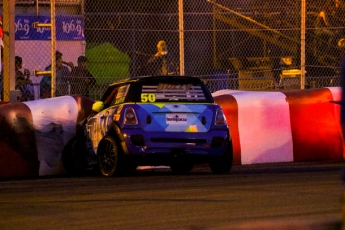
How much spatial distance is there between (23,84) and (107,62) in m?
2.34

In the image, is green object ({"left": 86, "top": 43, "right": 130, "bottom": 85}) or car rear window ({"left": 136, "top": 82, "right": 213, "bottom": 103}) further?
green object ({"left": 86, "top": 43, "right": 130, "bottom": 85})

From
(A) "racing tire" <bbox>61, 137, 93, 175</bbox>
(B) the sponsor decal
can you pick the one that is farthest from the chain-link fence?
(B) the sponsor decal

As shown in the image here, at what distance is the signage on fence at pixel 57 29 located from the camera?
19.2 m

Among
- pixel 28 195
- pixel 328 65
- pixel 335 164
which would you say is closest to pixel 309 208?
pixel 28 195

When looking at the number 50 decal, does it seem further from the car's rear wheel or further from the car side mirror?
the car side mirror

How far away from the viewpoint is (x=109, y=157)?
1366 centimetres

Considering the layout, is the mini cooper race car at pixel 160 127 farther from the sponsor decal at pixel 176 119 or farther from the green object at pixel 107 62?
the green object at pixel 107 62

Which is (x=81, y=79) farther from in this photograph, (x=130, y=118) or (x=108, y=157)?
(x=130, y=118)

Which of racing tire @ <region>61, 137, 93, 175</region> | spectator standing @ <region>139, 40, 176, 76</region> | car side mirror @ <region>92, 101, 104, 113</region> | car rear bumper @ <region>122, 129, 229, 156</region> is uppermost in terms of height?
spectator standing @ <region>139, 40, 176, 76</region>

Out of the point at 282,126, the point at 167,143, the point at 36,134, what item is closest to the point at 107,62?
the point at 282,126

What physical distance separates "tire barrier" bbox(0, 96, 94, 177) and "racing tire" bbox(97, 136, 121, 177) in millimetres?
1234

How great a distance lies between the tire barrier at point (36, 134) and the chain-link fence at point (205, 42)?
295 cm

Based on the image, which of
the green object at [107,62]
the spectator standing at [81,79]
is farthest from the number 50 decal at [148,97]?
the green object at [107,62]

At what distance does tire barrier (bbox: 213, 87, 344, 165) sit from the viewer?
15.8m
